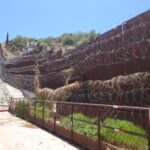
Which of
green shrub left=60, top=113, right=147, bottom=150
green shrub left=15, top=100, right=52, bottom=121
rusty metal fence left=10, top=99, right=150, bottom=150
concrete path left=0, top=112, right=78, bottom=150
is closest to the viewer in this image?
→ green shrub left=60, top=113, right=147, bottom=150

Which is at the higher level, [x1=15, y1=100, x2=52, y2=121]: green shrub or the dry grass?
the dry grass

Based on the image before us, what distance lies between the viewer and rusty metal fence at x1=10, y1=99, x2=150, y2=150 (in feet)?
23.5

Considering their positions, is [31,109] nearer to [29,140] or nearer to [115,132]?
[29,140]

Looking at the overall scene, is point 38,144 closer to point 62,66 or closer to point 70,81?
point 70,81

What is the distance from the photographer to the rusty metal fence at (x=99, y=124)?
7.16 metres

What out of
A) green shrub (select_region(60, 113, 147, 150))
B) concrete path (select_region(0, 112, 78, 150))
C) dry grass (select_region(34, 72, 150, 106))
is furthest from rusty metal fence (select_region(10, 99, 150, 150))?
dry grass (select_region(34, 72, 150, 106))

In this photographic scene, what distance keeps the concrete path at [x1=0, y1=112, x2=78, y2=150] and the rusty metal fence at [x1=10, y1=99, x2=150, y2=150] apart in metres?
0.42

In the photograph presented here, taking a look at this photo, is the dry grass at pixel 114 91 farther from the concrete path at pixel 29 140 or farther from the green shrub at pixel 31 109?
the concrete path at pixel 29 140

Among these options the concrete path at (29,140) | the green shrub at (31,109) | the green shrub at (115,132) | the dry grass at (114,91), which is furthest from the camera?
the green shrub at (31,109)

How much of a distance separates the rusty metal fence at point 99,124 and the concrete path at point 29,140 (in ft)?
1.37

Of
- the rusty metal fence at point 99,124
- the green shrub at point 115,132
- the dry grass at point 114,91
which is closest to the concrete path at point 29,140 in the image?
the rusty metal fence at point 99,124

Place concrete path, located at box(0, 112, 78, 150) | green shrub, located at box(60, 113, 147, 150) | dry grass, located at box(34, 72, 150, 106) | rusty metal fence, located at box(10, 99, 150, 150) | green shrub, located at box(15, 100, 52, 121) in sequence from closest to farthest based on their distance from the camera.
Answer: green shrub, located at box(60, 113, 147, 150)
rusty metal fence, located at box(10, 99, 150, 150)
concrete path, located at box(0, 112, 78, 150)
dry grass, located at box(34, 72, 150, 106)
green shrub, located at box(15, 100, 52, 121)

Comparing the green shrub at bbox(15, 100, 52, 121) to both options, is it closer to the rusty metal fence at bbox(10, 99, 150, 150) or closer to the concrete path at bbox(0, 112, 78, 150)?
the rusty metal fence at bbox(10, 99, 150, 150)

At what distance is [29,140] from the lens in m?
10.6
